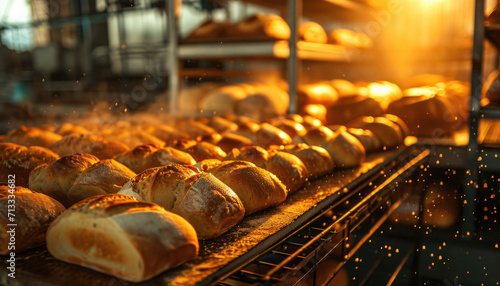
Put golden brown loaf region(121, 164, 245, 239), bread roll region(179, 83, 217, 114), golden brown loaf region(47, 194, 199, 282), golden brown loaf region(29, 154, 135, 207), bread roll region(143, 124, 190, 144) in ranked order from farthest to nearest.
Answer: bread roll region(179, 83, 217, 114)
bread roll region(143, 124, 190, 144)
golden brown loaf region(29, 154, 135, 207)
golden brown loaf region(121, 164, 245, 239)
golden brown loaf region(47, 194, 199, 282)

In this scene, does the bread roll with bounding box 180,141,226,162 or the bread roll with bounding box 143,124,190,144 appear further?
the bread roll with bounding box 143,124,190,144

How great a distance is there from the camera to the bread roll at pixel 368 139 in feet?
6.19

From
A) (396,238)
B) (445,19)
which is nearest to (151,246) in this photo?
(396,238)

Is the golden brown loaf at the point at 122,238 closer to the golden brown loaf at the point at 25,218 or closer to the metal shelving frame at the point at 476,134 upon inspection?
the golden brown loaf at the point at 25,218

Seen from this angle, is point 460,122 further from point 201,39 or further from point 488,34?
point 201,39

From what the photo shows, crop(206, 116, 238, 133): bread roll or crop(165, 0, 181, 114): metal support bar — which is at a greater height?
crop(165, 0, 181, 114): metal support bar

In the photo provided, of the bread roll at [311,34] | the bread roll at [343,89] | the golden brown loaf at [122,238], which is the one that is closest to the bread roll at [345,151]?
the golden brown loaf at [122,238]

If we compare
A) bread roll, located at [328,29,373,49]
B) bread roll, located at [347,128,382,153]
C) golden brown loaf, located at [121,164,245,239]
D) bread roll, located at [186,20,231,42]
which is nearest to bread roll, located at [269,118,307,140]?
bread roll, located at [347,128,382,153]

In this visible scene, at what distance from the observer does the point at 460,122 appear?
9.18 ft

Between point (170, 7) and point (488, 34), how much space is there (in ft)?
6.43

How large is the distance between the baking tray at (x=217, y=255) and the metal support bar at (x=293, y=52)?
151 centimetres

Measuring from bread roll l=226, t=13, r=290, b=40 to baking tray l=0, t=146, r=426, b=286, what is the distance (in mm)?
1669

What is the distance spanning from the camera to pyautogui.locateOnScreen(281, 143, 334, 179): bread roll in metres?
1.48

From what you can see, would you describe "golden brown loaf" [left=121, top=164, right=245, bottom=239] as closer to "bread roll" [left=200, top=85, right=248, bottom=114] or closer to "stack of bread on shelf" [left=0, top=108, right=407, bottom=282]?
"stack of bread on shelf" [left=0, top=108, right=407, bottom=282]
